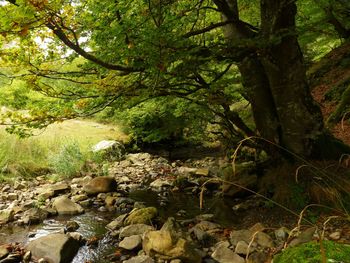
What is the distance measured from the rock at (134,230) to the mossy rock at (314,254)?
3.96m

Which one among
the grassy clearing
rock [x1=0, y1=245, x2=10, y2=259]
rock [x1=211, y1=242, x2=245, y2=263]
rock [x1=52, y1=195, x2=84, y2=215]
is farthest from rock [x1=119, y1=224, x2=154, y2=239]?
the grassy clearing

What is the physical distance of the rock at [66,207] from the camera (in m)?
6.58

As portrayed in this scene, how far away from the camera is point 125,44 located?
146 inches

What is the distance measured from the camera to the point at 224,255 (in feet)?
14.1

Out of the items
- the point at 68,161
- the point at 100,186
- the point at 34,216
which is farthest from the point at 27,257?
the point at 68,161

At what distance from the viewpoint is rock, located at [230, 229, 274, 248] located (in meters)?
4.39

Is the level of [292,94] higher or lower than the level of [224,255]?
higher

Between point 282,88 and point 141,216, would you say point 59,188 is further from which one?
point 282,88

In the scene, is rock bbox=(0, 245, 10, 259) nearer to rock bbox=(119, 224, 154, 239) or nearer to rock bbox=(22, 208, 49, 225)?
rock bbox=(22, 208, 49, 225)

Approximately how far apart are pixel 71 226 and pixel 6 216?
1.37 metres

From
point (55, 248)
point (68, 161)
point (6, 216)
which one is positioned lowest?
point (55, 248)

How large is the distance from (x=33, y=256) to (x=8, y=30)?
3135mm

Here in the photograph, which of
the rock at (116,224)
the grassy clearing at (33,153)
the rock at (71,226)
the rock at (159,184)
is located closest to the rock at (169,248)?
the rock at (116,224)

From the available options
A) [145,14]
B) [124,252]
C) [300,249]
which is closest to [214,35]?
[145,14]
